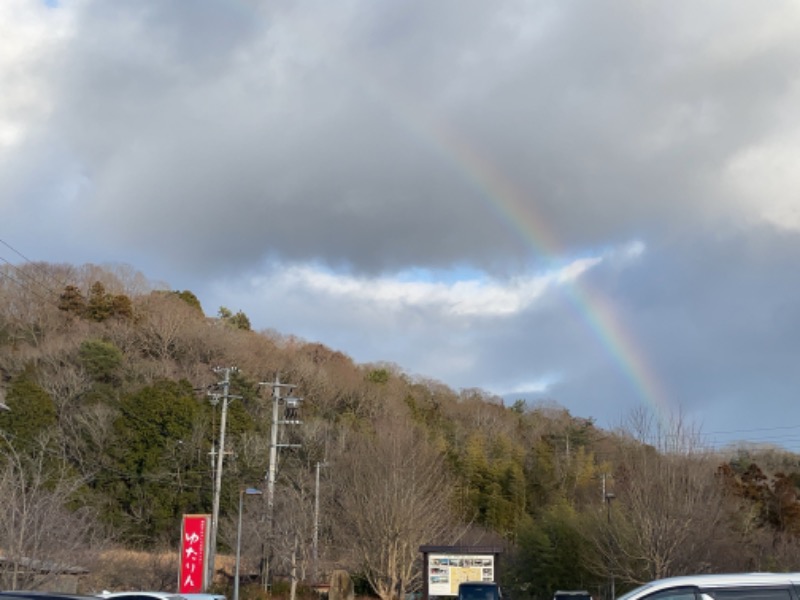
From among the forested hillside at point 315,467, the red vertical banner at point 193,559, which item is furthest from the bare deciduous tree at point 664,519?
the red vertical banner at point 193,559

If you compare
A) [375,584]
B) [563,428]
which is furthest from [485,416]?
[375,584]

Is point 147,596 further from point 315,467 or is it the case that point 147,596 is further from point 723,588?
point 315,467

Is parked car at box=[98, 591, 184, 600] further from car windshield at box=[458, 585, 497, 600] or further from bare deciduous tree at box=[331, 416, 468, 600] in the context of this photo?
bare deciduous tree at box=[331, 416, 468, 600]

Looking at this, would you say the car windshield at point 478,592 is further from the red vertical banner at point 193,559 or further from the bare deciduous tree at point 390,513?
the bare deciduous tree at point 390,513

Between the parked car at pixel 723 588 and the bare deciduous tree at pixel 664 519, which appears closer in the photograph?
the parked car at pixel 723 588

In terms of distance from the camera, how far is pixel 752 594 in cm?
935

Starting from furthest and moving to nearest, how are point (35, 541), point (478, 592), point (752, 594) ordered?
point (478, 592)
point (35, 541)
point (752, 594)

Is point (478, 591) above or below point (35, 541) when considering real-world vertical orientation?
below

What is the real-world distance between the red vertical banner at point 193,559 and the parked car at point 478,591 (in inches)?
345

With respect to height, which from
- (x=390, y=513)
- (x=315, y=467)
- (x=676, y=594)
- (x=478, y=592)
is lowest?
(x=478, y=592)

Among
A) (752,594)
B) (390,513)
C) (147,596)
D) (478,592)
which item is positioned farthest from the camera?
(390,513)

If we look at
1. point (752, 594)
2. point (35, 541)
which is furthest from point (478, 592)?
point (752, 594)

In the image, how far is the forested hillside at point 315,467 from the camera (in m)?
33.9

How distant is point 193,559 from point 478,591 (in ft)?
31.5
